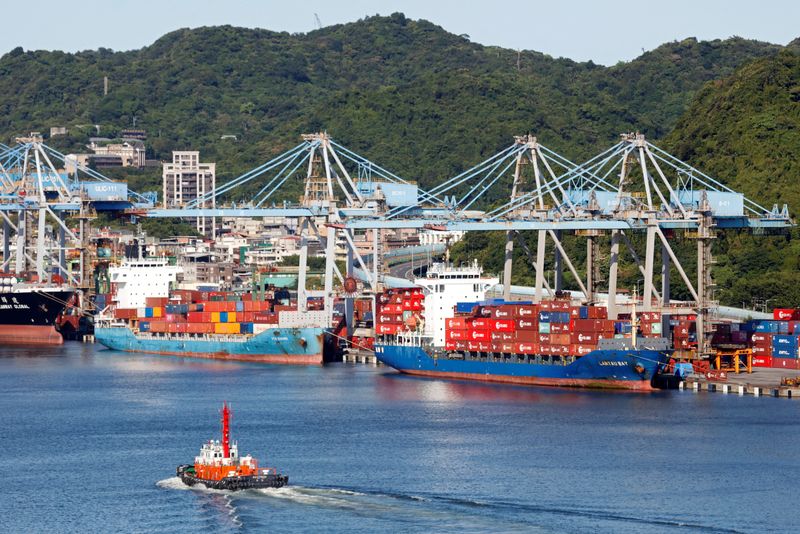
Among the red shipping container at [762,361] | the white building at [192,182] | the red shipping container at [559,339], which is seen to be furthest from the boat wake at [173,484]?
the white building at [192,182]

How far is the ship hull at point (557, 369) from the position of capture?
71.9 metres

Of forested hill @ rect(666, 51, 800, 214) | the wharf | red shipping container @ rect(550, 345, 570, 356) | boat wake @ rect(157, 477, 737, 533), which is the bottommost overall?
boat wake @ rect(157, 477, 737, 533)

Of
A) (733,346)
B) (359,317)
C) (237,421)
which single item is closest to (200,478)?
(237,421)

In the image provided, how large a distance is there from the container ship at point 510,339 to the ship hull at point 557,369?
4 cm

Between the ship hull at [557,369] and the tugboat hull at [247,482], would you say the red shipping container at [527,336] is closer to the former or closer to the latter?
the ship hull at [557,369]

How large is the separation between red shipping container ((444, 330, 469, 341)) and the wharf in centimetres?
1083

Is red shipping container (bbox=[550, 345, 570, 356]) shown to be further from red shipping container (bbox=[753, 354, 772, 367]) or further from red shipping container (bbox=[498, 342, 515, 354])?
red shipping container (bbox=[753, 354, 772, 367])

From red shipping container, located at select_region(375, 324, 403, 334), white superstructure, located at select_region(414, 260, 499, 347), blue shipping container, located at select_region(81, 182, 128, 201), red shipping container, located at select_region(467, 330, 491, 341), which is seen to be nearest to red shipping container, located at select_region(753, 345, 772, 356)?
red shipping container, located at select_region(467, 330, 491, 341)

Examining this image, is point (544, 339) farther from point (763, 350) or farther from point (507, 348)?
point (763, 350)

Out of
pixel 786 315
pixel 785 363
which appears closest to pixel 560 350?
pixel 785 363

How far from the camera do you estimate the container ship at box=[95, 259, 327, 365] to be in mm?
93312

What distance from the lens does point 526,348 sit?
2982 inches

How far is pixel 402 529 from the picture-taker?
43438mm

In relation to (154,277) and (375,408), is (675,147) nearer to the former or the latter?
(154,277)
